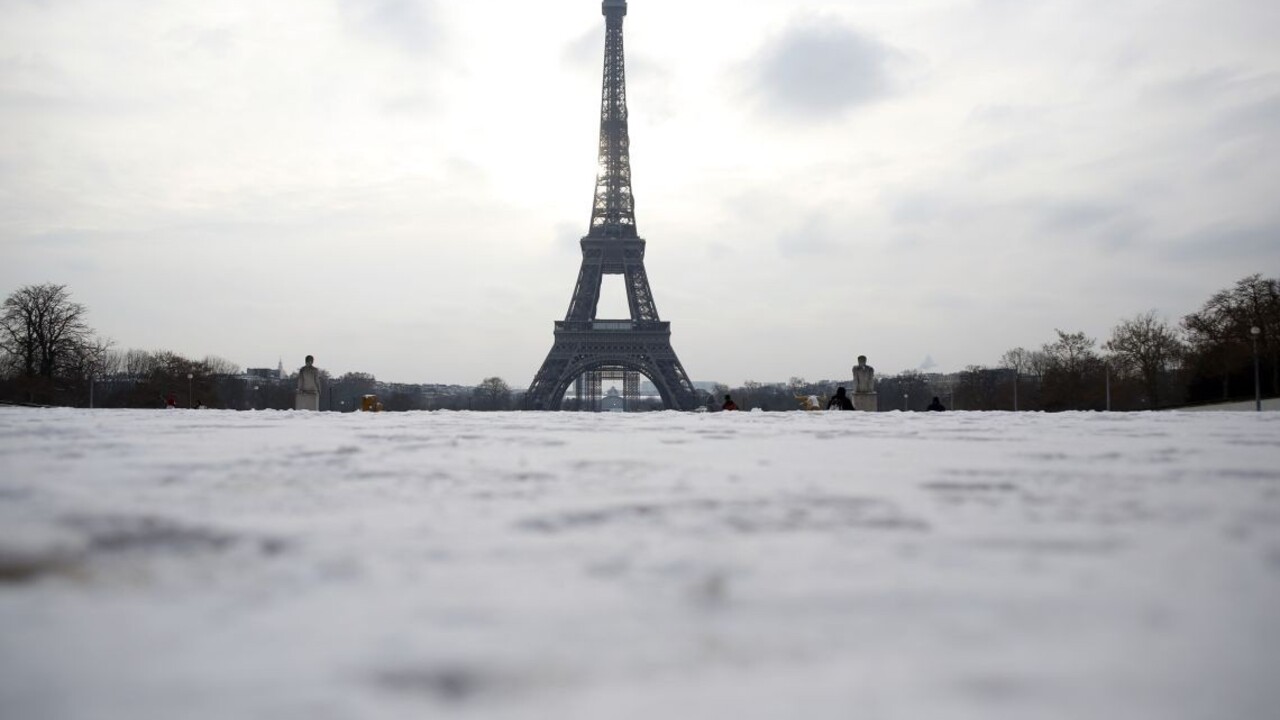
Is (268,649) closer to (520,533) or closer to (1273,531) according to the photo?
(520,533)

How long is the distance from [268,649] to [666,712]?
570 millimetres

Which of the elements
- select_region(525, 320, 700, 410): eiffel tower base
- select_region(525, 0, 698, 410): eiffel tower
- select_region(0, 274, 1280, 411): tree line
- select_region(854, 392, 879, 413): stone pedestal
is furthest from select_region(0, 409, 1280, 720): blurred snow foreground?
select_region(525, 320, 700, 410): eiffel tower base

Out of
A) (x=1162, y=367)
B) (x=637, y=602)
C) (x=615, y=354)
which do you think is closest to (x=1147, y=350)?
(x=1162, y=367)

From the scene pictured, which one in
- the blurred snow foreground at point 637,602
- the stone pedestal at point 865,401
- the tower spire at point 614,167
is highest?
the tower spire at point 614,167

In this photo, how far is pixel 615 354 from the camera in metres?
51.3

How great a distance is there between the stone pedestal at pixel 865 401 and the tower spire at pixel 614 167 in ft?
121

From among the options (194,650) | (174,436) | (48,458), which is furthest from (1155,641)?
(174,436)

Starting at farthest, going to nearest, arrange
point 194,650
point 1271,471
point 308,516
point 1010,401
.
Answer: point 1010,401
point 1271,471
point 308,516
point 194,650

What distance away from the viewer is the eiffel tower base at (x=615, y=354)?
50.3 m

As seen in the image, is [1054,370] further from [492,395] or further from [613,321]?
[492,395]

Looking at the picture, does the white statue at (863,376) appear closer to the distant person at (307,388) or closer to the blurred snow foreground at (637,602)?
the distant person at (307,388)

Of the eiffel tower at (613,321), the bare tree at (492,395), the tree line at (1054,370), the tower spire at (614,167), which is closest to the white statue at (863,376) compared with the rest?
the tree line at (1054,370)

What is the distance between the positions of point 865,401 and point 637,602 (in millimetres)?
19420

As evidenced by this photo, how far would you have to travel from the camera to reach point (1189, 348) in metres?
53.8
